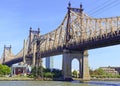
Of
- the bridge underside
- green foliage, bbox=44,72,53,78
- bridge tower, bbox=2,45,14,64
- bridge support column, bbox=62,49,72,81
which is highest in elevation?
bridge tower, bbox=2,45,14,64

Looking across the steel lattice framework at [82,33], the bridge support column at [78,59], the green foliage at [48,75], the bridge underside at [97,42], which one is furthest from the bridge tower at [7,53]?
the bridge support column at [78,59]

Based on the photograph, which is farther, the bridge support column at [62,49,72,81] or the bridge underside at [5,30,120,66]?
the bridge support column at [62,49,72,81]

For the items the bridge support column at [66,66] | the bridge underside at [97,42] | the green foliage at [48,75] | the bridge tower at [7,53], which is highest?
the bridge tower at [7,53]

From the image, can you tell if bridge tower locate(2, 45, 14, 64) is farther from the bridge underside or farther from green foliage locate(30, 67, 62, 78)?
the bridge underside

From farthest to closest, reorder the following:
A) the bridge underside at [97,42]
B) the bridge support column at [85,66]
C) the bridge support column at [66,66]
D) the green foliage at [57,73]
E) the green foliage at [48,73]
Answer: the green foliage at [48,73]
the green foliage at [57,73]
the bridge support column at [85,66]
the bridge support column at [66,66]
the bridge underside at [97,42]

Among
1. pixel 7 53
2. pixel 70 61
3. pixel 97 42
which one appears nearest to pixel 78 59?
pixel 70 61

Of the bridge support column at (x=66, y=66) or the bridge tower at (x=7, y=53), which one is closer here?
the bridge support column at (x=66, y=66)

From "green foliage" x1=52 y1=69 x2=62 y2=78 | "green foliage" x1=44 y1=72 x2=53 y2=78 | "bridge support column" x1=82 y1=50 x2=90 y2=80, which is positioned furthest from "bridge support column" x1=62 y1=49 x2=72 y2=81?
"green foliage" x1=44 y1=72 x2=53 y2=78

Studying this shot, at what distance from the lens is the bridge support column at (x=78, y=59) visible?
83.1 meters

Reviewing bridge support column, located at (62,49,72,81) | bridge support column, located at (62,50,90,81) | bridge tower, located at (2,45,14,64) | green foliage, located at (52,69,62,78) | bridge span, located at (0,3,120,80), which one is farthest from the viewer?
bridge tower, located at (2,45,14,64)

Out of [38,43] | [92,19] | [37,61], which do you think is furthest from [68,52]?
[38,43]

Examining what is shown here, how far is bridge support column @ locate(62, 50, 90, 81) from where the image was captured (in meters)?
83.1

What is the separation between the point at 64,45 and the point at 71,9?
33.3ft

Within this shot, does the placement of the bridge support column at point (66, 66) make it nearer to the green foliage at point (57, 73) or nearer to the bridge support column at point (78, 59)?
the bridge support column at point (78, 59)
